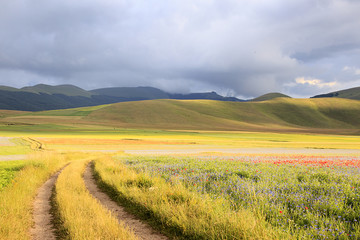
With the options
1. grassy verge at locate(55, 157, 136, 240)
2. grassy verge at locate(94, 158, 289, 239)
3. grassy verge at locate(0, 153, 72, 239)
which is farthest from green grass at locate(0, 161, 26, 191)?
grassy verge at locate(94, 158, 289, 239)

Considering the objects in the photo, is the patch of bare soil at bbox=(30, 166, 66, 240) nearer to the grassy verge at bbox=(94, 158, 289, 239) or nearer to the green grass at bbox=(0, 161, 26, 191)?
the green grass at bbox=(0, 161, 26, 191)

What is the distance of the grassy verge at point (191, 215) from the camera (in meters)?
6.07

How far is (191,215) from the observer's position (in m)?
7.36

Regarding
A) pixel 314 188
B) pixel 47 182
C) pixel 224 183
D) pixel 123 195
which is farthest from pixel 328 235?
pixel 47 182

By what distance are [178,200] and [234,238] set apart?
10.5 feet

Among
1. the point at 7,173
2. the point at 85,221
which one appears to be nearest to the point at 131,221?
the point at 85,221

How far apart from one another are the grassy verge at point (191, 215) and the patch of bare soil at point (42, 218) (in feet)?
9.21

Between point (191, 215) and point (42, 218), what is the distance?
5.49 metres

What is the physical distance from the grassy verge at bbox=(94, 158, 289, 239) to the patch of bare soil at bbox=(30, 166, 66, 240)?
2.81 m

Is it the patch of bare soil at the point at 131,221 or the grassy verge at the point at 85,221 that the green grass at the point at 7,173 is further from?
the patch of bare soil at the point at 131,221

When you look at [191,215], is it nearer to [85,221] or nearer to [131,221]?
[131,221]

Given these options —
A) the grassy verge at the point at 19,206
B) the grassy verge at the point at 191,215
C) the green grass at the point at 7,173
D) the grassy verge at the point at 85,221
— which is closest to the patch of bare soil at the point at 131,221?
the grassy verge at the point at 191,215

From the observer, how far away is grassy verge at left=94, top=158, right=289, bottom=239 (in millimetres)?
6074

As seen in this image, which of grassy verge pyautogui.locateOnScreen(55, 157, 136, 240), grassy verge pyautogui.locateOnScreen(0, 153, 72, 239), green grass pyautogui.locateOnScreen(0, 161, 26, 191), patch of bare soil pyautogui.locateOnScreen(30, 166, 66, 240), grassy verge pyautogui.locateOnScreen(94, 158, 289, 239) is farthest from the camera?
green grass pyautogui.locateOnScreen(0, 161, 26, 191)
